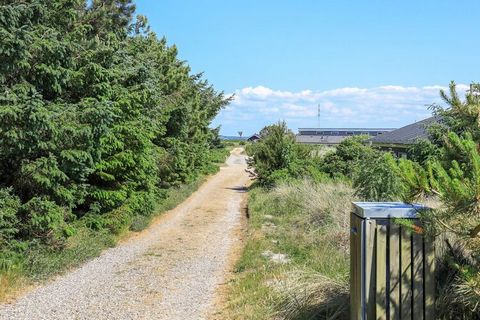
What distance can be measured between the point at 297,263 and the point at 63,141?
16.1ft

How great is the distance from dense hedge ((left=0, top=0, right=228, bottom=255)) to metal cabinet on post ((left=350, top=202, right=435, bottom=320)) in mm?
6220

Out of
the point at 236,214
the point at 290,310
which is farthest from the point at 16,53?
the point at 236,214

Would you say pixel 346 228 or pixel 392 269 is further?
pixel 346 228

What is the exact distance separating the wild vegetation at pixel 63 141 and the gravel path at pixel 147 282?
0.58m

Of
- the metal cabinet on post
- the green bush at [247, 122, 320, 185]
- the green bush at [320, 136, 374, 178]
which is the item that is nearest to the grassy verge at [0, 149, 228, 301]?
the metal cabinet on post

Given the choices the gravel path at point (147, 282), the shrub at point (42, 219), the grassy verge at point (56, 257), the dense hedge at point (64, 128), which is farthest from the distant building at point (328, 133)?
the shrub at point (42, 219)

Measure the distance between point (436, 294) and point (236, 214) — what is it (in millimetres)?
15107

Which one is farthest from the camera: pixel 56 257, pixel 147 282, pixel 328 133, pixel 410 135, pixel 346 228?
pixel 328 133

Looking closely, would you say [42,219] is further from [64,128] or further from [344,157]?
[344,157]

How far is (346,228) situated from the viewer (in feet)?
34.4

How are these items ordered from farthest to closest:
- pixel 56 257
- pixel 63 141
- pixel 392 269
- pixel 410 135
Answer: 1. pixel 410 135
2. pixel 56 257
3. pixel 63 141
4. pixel 392 269

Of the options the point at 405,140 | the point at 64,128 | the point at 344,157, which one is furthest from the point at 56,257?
the point at 405,140

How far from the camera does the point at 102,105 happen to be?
9977 millimetres

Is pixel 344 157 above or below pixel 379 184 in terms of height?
above
